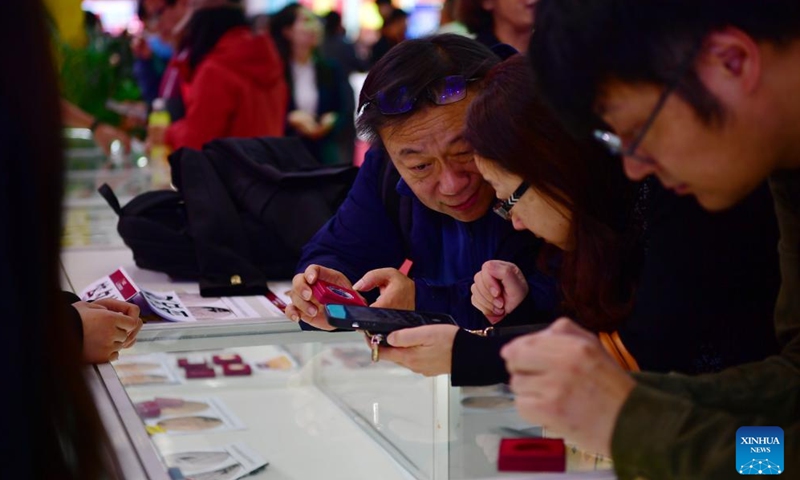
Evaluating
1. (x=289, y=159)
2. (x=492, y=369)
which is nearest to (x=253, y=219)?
(x=289, y=159)

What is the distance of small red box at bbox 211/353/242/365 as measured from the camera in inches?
82.1

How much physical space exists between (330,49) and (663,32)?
7.42 meters

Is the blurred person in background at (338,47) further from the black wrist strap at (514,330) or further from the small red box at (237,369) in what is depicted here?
the black wrist strap at (514,330)

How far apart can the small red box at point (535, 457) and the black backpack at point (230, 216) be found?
1.39 meters

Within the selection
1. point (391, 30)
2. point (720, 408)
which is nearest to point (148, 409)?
point (720, 408)

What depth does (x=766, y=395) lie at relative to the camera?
1.20 metres

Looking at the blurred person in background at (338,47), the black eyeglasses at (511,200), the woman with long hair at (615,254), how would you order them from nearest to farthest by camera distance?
the woman with long hair at (615,254)
the black eyeglasses at (511,200)
the blurred person in background at (338,47)

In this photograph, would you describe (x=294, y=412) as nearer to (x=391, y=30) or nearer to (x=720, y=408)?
(x=720, y=408)

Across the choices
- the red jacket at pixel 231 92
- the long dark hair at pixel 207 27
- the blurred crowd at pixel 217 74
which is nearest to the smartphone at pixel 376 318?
the blurred crowd at pixel 217 74

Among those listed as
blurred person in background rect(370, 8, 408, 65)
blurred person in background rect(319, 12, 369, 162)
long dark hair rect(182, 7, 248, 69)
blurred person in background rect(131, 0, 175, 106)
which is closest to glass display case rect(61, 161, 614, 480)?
long dark hair rect(182, 7, 248, 69)

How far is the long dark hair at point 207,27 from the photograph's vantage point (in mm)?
4168

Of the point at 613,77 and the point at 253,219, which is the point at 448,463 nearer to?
the point at 613,77

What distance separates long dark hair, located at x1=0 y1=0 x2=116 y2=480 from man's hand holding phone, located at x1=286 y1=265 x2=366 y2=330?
2.99ft

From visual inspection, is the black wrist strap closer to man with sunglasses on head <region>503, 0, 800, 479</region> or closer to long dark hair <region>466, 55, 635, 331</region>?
long dark hair <region>466, 55, 635, 331</region>
